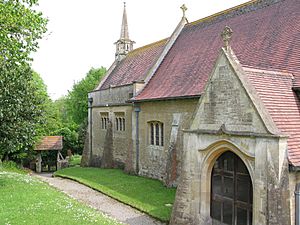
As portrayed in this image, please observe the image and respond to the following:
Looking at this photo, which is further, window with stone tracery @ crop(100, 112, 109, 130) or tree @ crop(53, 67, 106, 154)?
tree @ crop(53, 67, 106, 154)

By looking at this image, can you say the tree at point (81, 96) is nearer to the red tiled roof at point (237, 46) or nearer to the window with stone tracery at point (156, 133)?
the red tiled roof at point (237, 46)

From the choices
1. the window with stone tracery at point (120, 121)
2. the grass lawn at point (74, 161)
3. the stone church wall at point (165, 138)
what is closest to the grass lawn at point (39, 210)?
the stone church wall at point (165, 138)

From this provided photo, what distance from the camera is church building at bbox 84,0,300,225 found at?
30.9ft

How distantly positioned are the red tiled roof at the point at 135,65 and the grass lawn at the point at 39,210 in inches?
453

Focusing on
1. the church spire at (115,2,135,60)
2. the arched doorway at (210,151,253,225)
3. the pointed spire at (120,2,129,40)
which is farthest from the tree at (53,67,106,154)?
the arched doorway at (210,151,253,225)

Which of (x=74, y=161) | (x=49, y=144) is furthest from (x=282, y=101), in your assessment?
(x=74, y=161)

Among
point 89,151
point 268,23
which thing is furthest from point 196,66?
point 89,151

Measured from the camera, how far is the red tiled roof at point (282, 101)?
9.72 metres

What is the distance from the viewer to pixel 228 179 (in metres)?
11.6

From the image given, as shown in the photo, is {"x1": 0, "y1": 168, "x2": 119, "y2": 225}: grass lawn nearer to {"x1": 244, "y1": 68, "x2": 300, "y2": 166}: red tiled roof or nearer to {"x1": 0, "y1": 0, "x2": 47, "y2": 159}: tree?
{"x1": 0, "y1": 0, "x2": 47, "y2": 159}: tree

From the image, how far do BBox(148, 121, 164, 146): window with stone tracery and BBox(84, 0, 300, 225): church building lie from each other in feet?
0.22

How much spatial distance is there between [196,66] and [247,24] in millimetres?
3765

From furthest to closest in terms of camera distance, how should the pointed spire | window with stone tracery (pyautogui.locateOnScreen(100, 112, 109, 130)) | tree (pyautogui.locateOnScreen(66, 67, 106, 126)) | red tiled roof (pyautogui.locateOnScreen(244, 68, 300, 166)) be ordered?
tree (pyautogui.locateOnScreen(66, 67, 106, 126)) → the pointed spire → window with stone tracery (pyautogui.locateOnScreen(100, 112, 109, 130)) → red tiled roof (pyautogui.locateOnScreen(244, 68, 300, 166))

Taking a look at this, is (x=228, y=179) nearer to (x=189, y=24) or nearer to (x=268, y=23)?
(x=268, y=23)
